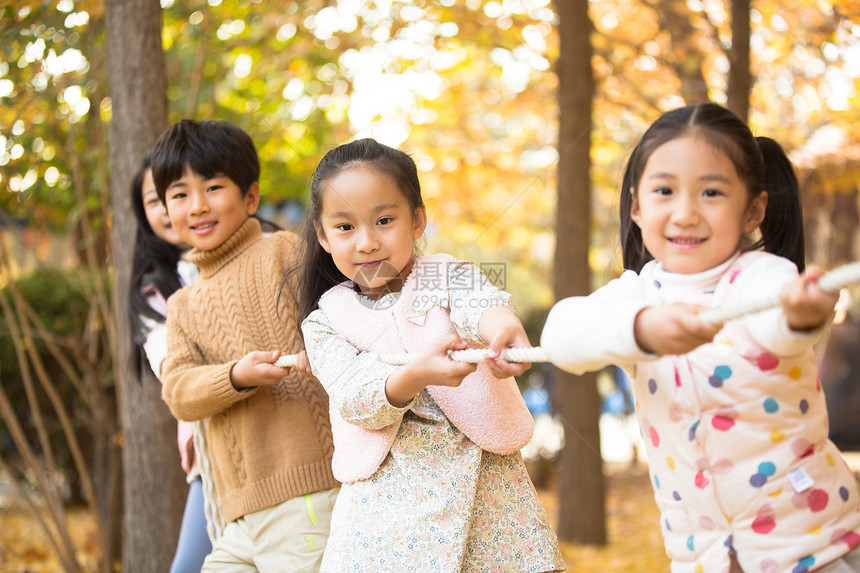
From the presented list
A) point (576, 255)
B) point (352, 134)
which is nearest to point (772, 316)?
point (576, 255)

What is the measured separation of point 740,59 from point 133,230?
115 inches

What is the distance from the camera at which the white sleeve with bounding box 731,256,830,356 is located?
127 centimetres

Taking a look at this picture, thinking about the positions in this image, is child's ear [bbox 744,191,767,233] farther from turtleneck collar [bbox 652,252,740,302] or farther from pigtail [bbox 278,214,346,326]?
pigtail [bbox 278,214,346,326]

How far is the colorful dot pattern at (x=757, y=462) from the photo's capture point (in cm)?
139

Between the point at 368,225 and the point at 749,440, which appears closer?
the point at 749,440

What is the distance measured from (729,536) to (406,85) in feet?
15.0

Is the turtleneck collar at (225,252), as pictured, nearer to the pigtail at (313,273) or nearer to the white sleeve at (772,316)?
the pigtail at (313,273)

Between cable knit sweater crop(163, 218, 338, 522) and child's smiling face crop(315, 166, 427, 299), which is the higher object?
child's smiling face crop(315, 166, 427, 299)

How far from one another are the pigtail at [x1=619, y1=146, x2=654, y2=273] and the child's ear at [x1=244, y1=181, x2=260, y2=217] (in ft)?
3.76

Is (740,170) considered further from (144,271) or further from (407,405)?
(144,271)

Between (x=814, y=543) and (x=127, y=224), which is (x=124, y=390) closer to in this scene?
(x=127, y=224)

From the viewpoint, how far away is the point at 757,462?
1.41 meters

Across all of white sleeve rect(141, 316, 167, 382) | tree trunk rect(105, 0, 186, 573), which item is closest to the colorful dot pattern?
white sleeve rect(141, 316, 167, 382)

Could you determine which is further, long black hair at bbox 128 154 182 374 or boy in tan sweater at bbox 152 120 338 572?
long black hair at bbox 128 154 182 374
